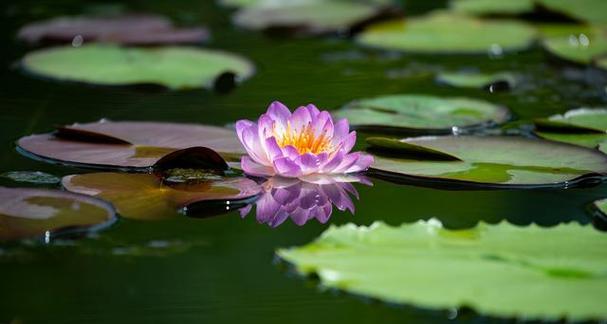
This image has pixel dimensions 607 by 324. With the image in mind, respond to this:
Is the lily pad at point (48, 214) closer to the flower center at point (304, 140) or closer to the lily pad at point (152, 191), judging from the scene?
the lily pad at point (152, 191)

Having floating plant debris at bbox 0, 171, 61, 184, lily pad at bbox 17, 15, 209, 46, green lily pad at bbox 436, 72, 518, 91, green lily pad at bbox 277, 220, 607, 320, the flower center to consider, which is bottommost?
green lily pad at bbox 277, 220, 607, 320

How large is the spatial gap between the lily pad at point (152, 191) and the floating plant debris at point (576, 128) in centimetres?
73

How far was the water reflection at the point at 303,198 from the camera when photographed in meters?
1.79


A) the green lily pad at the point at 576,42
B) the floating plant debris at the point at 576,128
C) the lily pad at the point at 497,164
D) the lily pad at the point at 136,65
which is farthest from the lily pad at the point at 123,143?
the green lily pad at the point at 576,42

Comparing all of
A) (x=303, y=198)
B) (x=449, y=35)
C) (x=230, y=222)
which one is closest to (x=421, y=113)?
(x=303, y=198)

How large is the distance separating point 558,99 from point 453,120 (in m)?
0.43

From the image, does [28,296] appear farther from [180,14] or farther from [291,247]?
[180,14]

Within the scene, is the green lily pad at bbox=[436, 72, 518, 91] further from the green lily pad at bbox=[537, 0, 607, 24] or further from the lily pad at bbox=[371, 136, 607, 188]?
the green lily pad at bbox=[537, 0, 607, 24]

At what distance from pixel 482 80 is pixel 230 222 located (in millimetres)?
1264

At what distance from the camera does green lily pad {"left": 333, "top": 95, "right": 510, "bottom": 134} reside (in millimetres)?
2318

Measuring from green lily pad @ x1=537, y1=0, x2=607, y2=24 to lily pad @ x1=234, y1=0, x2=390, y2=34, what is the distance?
608 mm

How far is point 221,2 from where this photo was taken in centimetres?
417

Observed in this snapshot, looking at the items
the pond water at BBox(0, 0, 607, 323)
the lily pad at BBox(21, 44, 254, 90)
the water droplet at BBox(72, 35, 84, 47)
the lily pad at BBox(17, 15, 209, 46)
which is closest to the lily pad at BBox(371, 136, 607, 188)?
the pond water at BBox(0, 0, 607, 323)

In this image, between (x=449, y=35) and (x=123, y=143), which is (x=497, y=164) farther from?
(x=449, y=35)
